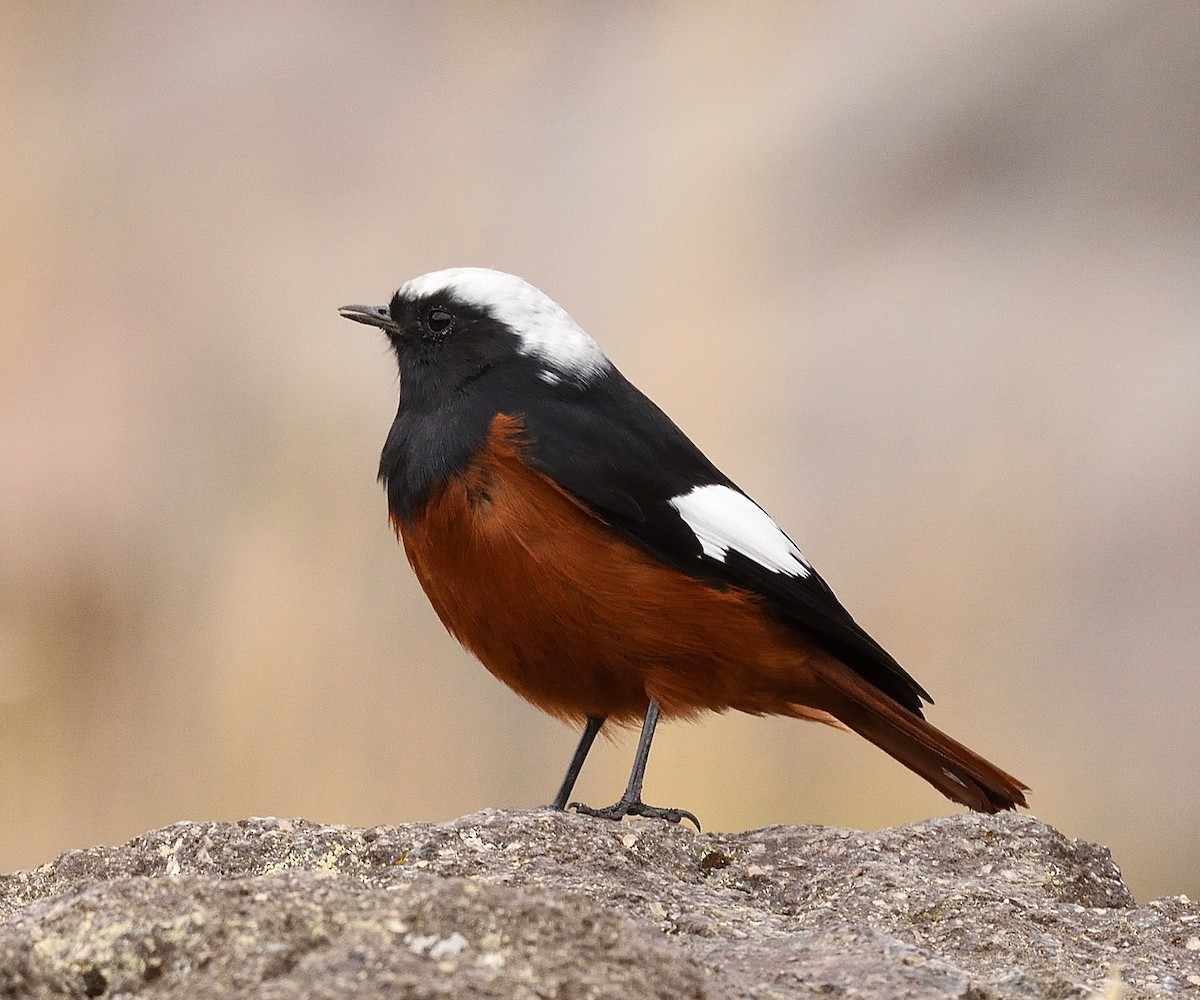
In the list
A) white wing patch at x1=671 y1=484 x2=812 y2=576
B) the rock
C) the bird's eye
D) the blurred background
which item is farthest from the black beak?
the blurred background

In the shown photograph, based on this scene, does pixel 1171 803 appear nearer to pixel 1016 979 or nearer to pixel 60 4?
pixel 1016 979

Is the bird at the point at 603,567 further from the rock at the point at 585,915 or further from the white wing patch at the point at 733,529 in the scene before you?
the rock at the point at 585,915

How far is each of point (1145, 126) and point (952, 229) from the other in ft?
4.28

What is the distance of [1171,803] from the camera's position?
8023 millimetres

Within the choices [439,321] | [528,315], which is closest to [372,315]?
[439,321]

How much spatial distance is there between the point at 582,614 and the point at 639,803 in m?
0.53

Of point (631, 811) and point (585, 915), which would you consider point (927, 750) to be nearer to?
point (631, 811)

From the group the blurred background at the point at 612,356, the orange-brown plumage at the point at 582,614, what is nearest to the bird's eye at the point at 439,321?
the orange-brown plumage at the point at 582,614

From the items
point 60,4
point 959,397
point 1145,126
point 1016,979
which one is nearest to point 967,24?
point 1145,126

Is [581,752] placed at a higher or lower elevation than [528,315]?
lower

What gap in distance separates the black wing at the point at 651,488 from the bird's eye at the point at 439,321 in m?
0.47

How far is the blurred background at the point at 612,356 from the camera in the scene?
850 centimetres

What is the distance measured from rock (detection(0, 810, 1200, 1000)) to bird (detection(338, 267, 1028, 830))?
0.71m

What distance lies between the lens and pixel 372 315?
491 cm
